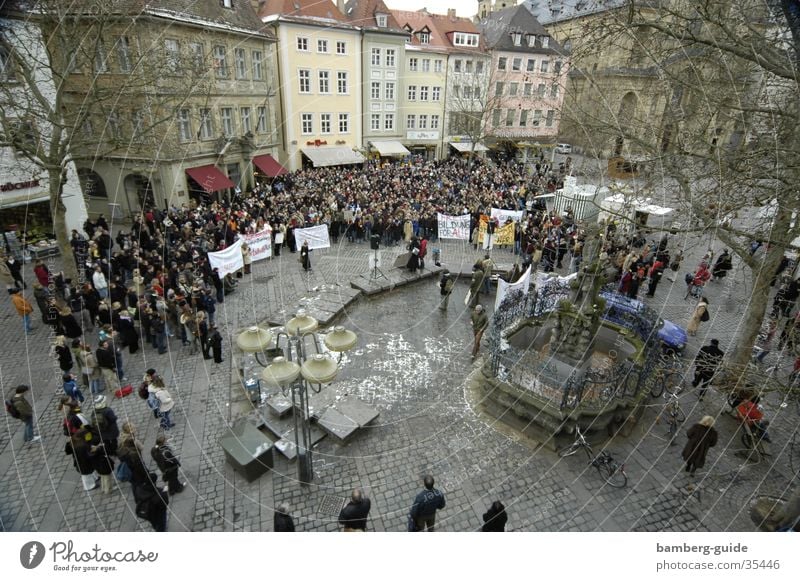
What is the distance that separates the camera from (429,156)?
143 ft

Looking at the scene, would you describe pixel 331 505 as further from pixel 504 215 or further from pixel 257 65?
pixel 257 65

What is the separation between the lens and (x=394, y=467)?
8.62m

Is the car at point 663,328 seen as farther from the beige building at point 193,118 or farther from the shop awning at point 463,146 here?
the shop awning at point 463,146

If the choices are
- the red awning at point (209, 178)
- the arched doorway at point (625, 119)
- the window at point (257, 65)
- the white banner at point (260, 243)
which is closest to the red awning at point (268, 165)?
the red awning at point (209, 178)

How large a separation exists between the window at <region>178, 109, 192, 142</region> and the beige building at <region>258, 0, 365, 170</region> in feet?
29.9

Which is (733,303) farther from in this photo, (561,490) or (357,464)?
(357,464)

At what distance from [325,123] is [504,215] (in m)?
20.3

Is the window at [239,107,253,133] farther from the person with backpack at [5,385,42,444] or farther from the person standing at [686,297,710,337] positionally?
the person standing at [686,297,710,337]

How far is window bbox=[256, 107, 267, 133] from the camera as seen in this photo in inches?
1206

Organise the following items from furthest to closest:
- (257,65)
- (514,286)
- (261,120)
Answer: (261,120) < (257,65) < (514,286)

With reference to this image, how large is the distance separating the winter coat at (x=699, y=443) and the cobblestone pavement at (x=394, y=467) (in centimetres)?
51

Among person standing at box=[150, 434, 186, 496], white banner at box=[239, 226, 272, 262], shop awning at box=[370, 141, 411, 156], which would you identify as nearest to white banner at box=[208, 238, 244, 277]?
white banner at box=[239, 226, 272, 262]

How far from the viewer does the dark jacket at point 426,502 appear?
21.5ft

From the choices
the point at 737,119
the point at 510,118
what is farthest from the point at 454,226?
the point at 510,118
